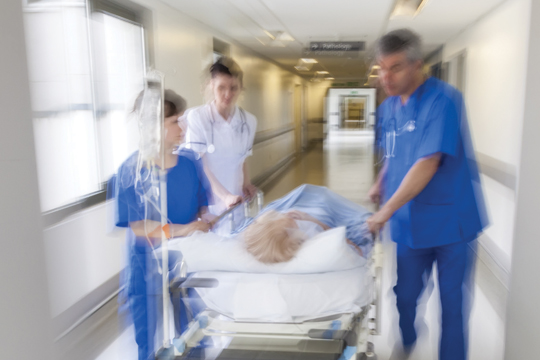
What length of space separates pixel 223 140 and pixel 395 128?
2.28 feet

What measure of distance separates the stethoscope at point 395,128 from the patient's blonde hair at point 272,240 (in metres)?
0.49

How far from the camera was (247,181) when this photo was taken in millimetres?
2104

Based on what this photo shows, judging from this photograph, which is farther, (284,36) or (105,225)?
(284,36)

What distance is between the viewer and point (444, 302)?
5.27ft

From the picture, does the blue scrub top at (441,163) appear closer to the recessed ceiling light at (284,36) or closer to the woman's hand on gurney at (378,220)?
the woman's hand on gurney at (378,220)

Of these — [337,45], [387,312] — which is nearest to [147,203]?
[337,45]

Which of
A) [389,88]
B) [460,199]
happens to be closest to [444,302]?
[460,199]

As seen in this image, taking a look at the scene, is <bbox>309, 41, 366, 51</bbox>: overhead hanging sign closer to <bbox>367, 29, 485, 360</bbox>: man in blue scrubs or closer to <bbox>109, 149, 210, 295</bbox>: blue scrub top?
<bbox>367, 29, 485, 360</bbox>: man in blue scrubs

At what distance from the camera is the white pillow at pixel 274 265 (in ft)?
4.30

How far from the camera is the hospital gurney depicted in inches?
49.3

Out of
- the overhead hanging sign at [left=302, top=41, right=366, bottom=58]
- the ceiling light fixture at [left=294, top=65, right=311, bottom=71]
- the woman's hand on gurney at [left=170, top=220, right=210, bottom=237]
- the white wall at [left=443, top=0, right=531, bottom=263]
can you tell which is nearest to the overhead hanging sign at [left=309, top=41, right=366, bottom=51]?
the overhead hanging sign at [left=302, top=41, right=366, bottom=58]

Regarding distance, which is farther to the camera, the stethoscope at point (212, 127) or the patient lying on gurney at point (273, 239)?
the stethoscope at point (212, 127)

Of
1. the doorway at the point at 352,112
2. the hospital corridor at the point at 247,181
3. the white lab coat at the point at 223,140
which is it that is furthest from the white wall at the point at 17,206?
the doorway at the point at 352,112

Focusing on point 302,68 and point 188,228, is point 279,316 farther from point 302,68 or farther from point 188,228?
point 302,68
